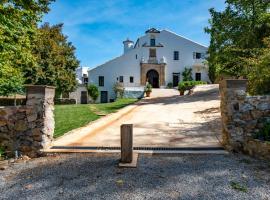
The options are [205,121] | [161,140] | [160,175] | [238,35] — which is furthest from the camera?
[238,35]

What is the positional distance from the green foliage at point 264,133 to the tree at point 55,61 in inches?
965

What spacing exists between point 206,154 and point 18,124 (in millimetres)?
4751

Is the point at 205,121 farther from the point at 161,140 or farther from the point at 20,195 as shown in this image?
the point at 20,195

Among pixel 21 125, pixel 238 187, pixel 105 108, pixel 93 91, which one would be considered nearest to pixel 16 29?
pixel 21 125

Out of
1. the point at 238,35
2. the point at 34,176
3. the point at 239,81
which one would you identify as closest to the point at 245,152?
the point at 239,81

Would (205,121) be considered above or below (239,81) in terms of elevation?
below

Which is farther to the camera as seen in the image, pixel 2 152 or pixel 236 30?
pixel 236 30

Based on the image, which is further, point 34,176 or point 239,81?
point 239,81

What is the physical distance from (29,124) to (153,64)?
→ 42.5 meters

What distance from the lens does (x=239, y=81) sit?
7.69 metres

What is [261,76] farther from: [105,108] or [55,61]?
[55,61]

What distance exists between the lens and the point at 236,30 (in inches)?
945

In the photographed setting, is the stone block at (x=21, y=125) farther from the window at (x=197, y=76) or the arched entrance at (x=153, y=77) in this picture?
the window at (x=197, y=76)

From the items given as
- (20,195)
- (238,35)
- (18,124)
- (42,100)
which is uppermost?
(238,35)
